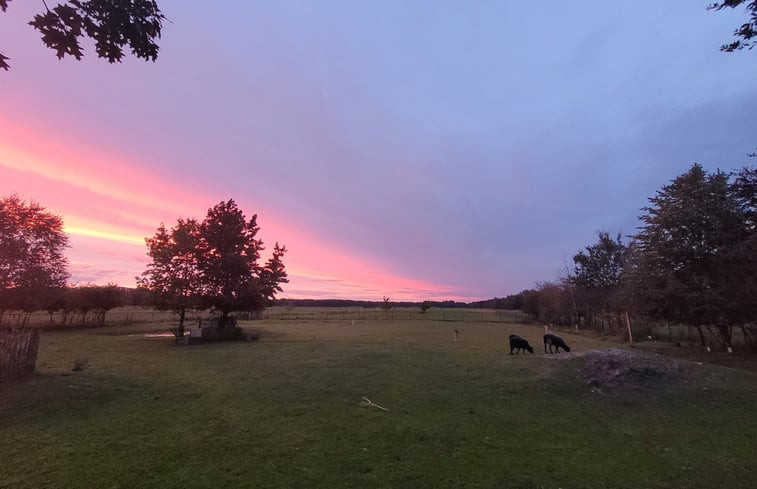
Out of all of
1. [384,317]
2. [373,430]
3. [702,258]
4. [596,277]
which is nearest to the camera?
[373,430]

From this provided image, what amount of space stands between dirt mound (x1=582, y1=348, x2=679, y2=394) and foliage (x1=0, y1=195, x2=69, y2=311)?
4074 cm

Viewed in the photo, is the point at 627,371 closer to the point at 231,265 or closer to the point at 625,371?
the point at 625,371

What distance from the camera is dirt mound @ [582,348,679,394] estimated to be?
11.5 meters

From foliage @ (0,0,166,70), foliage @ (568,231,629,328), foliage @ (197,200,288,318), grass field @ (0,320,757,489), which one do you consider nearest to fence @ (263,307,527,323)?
foliage @ (568,231,629,328)

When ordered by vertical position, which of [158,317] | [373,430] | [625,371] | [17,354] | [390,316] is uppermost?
[390,316]

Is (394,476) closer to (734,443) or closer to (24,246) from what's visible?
(734,443)

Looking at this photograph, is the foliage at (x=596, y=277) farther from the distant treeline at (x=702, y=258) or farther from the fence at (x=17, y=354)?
the fence at (x=17, y=354)

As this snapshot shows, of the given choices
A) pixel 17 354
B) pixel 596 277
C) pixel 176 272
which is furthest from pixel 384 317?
pixel 17 354

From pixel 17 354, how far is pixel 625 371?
19487mm

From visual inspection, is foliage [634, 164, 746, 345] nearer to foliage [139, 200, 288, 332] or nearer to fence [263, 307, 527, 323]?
foliage [139, 200, 288, 332]

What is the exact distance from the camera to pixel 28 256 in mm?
31422

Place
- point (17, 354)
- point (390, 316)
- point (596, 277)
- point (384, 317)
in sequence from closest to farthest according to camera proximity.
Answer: point (17, 354) < point (596, 277) < point (384, 317) < point (390, 316)

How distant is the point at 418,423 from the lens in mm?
9039

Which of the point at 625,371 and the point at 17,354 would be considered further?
the point at 625,371
